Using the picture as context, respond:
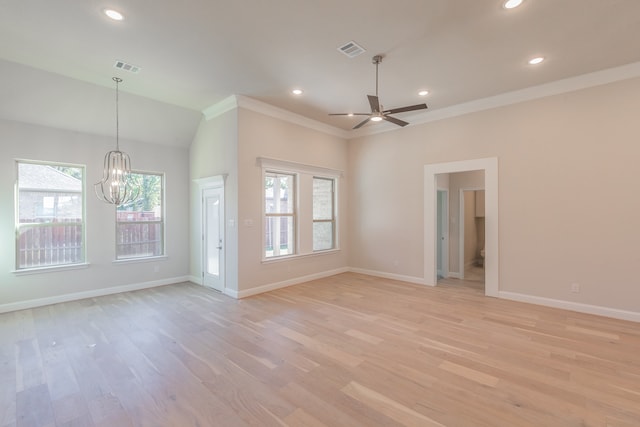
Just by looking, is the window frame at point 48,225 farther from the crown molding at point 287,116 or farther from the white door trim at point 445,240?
the white door trim at point 445,240

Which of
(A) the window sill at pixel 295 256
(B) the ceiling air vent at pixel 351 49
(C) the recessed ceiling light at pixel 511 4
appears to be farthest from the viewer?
(A) the window sill at pixel 295 256

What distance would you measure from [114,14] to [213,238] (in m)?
3.74

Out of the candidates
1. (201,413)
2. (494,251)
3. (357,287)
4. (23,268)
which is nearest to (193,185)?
(23,268)

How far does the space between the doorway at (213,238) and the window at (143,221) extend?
3.42 ft

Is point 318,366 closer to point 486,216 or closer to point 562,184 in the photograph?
point 486,216

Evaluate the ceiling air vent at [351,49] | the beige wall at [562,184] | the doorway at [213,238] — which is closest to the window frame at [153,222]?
the doorway at [213,238]

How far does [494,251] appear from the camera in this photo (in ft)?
16.2

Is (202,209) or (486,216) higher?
(202,209)

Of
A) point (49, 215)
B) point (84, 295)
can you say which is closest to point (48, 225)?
point (49, 215)

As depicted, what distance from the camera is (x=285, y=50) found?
352cm

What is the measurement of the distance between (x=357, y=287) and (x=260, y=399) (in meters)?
3.54

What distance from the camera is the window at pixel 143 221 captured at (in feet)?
18.4

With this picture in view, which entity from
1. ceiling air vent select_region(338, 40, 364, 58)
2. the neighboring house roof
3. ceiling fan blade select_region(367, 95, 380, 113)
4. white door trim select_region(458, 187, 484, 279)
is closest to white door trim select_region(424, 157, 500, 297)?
white door trim select_region(458, 187, 484, 279)

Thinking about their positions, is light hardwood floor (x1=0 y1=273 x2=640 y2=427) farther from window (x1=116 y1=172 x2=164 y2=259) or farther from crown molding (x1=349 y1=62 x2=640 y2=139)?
crown molding (x1=349 y1=62 x2=640 y2=139)
